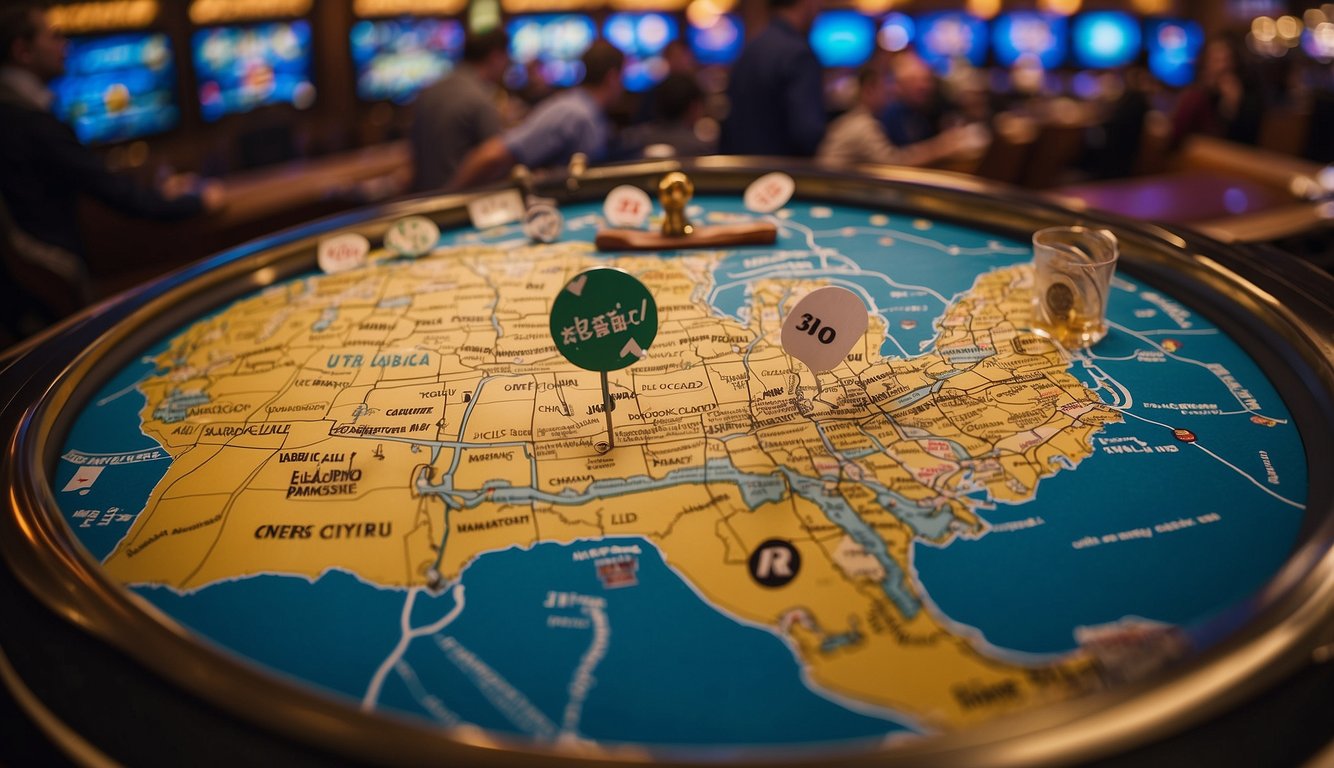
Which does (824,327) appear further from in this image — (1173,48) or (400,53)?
(1173,48)

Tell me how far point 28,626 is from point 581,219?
1975 millimetres

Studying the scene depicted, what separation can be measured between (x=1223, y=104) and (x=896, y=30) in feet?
14.4

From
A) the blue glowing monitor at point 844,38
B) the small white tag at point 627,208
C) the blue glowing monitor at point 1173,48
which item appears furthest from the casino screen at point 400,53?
the blue glowing monitor at point 1173,48

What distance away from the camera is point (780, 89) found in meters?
4.68

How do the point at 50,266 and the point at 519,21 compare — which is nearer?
the point at 50,266

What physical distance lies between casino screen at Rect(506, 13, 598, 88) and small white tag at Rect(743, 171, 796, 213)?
793 cm

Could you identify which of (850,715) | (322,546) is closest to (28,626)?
(322,546)

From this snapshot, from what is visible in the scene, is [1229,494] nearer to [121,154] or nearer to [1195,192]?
[1195,192]

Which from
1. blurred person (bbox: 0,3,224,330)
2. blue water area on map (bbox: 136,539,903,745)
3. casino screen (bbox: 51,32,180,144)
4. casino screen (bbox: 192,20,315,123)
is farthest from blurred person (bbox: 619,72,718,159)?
casino screen (bbox: 192,20,315,123)

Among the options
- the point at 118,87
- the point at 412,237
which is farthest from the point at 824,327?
the point at 118,87

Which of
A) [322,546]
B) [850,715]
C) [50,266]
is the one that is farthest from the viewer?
[50,266]

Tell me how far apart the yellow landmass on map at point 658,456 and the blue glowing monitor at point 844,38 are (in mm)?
10154

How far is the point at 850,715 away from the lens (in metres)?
1.03

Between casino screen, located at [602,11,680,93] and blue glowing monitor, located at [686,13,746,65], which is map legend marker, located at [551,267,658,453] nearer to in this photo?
casino screen, located at [602,11,680,93]
